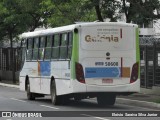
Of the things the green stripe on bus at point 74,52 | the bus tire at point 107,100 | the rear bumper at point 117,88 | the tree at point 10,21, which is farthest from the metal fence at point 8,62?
the rear bumper at point 117,88

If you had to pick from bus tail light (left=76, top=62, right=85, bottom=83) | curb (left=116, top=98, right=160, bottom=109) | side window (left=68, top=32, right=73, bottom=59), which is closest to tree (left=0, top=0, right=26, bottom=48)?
curb (left=116, top=98, right=160, bottom=109)

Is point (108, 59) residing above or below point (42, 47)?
below

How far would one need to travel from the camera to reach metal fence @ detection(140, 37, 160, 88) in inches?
1169

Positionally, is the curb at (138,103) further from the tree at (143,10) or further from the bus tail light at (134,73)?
the tree at (143,10)

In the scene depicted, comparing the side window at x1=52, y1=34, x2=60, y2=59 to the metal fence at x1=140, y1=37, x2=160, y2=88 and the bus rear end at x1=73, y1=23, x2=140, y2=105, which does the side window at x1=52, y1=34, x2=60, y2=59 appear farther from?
the metal fence at x1=140, y1=37, x2=160, y2=88

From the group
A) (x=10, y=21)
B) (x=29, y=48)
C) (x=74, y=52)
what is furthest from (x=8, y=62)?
(x=74, y=52)

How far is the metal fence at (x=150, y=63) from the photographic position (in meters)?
29.7

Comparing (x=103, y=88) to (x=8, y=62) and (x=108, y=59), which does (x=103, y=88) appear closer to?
(x=108, y=59)

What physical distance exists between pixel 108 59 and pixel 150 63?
310 inches

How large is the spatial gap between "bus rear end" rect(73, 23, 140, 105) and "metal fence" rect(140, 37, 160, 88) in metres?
6.61

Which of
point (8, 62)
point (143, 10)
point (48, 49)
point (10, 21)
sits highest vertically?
point (10, 21)

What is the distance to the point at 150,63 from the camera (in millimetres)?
30438

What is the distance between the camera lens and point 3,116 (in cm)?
1905

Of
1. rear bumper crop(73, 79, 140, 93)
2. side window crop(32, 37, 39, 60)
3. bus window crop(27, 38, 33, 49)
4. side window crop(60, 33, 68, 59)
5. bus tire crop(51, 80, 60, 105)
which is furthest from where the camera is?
bus window crop(27, 38, 33, 49)
